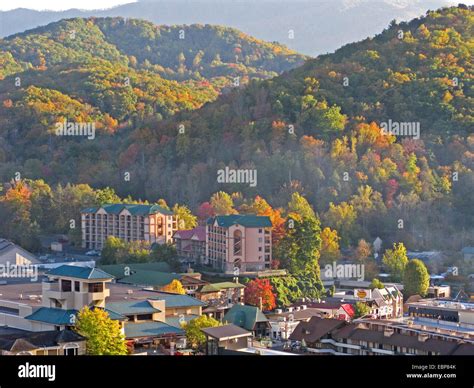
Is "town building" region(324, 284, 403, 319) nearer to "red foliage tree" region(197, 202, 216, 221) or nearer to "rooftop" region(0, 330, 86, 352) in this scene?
"rooftop" region(0, 330, 86, 352)

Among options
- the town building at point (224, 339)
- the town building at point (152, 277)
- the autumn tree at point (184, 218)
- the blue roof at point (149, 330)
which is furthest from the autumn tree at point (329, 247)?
the town building at point (224, 339)

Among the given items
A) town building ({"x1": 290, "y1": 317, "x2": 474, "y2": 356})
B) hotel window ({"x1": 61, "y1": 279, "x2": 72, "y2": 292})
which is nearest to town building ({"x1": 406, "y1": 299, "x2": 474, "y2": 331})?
town building ({"x1": 290, "y1": 317, "x2": 474, "y2": 356})

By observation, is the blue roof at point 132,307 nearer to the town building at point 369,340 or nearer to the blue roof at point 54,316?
the blue roof at point 54,316

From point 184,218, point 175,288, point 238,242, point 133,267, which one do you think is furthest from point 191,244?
point 175,288

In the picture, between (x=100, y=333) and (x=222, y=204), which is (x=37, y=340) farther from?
(x=222, y=204)
